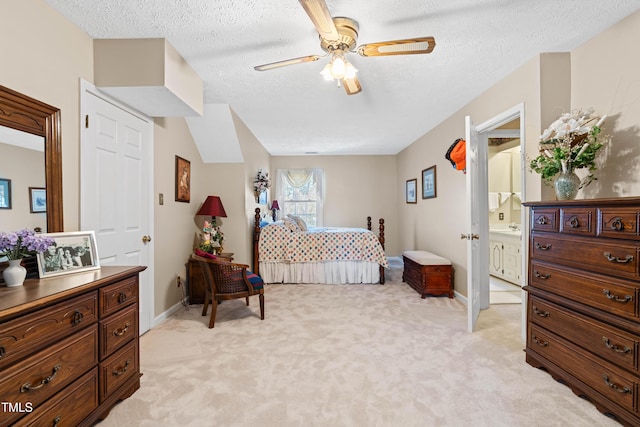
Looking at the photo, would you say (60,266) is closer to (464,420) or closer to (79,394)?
(79,394)

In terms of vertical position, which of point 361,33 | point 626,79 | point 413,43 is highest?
point 361,33

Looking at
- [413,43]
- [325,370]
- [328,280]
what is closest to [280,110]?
[413,43]

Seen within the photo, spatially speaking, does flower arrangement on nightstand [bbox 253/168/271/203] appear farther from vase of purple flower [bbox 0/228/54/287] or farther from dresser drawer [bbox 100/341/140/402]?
vase of purple flower [bbox 0/228/54/287]

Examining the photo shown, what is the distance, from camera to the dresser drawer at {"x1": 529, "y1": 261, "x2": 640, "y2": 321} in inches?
61.9

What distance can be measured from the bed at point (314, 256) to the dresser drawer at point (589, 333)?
8.65ft

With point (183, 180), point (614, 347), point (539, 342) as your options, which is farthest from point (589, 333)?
point (183, 180)

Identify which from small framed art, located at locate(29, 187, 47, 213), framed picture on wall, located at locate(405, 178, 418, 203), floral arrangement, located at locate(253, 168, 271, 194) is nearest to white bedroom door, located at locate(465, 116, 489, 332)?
framed picture on wall, located at locate(405, 178, 418, 203)

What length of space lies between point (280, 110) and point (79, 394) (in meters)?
3.30

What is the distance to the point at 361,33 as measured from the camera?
2.12m

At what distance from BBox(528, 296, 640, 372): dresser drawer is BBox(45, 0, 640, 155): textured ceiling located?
1947 millimetres

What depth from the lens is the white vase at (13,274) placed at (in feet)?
4.72

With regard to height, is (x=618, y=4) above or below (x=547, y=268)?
above

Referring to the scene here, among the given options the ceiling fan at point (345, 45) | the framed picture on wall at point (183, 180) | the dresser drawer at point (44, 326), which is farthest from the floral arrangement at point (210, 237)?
the ceiling fan at point (345, 45)

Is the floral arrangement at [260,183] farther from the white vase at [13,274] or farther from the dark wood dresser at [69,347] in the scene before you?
the white vase at [13,274]
